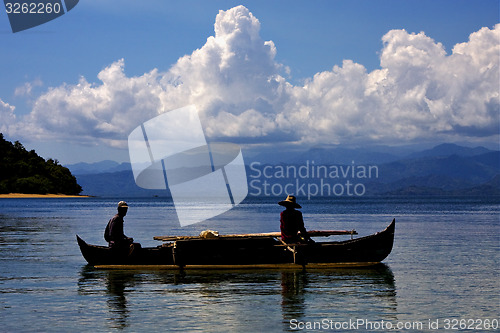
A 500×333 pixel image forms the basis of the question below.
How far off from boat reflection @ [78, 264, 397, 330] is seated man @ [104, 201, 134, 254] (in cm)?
108

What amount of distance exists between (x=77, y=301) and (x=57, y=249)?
18963 mm

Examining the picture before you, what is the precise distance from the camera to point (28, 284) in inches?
922

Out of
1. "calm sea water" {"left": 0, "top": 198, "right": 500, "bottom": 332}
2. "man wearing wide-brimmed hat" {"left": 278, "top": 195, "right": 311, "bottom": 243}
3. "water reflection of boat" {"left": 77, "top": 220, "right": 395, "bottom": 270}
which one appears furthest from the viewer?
"water reflection of boat" {"left": 77, "top": 220, "right": 395, "bottom": 270}

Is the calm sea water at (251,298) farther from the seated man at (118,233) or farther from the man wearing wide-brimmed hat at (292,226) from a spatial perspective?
the man wearing wide-brimmed hat at (292,226)

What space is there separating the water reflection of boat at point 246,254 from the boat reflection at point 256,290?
0.35 metres

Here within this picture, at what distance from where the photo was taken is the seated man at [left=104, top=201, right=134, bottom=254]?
25.6 meters

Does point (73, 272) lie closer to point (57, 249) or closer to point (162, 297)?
point (162, 297)

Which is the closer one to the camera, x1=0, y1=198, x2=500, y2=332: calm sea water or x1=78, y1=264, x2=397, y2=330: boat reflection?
x1=0, y1=198, x2=500, y2=332: calm sea water

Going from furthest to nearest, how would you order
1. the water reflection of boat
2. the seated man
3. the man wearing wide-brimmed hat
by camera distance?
the water reflection of boat, the man wearing wide-brimmed hat, the seated man

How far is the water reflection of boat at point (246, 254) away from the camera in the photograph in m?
26.3

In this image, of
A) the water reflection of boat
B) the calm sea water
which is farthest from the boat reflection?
the water reflection of boat

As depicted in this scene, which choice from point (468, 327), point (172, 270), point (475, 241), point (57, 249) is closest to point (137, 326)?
point (468, 327)

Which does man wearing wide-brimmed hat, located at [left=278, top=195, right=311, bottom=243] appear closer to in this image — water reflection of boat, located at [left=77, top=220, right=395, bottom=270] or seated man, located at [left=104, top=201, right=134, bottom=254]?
water reflection of boat, located at [left=77, top=220, right=395, bottom=270]

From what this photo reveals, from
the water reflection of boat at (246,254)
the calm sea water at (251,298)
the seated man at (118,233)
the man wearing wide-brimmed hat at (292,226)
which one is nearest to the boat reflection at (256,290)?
the calm sea water at (251,298)
